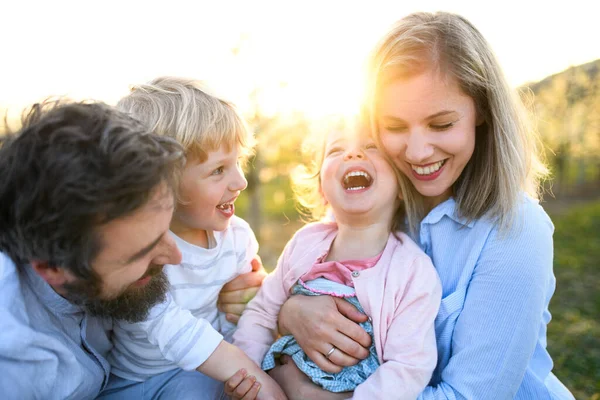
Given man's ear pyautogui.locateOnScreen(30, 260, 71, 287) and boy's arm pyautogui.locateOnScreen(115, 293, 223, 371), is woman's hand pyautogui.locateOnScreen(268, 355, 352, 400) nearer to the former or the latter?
boy's arm pyautogui.locateOnScreen(115, 293, 223, 371)

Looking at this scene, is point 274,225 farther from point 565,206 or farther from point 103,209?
point 103,209

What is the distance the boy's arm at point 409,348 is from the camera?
6.38 ft

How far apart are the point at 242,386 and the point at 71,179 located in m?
1.09

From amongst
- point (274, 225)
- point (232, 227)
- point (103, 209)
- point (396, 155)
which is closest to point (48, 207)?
point (103, 209)

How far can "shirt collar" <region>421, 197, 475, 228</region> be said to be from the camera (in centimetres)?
227

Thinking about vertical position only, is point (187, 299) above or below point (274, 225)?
above

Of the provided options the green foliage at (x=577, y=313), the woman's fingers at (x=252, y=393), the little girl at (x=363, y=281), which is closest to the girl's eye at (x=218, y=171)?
the little girl at (x=363, y=281)

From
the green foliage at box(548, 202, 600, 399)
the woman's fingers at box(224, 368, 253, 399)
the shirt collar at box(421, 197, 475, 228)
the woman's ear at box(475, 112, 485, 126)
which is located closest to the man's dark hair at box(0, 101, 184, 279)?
the woman's fingers at box(224, 368, 253, 399)

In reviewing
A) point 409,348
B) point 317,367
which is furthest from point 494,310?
point 317,367

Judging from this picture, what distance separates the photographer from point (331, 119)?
269 cm

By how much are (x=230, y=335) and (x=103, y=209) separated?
4.12ft

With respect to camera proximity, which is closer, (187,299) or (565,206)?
(187,299)

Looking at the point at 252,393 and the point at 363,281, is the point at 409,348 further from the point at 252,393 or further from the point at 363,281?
the point at 252,393

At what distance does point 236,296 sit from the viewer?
2.57 meters
